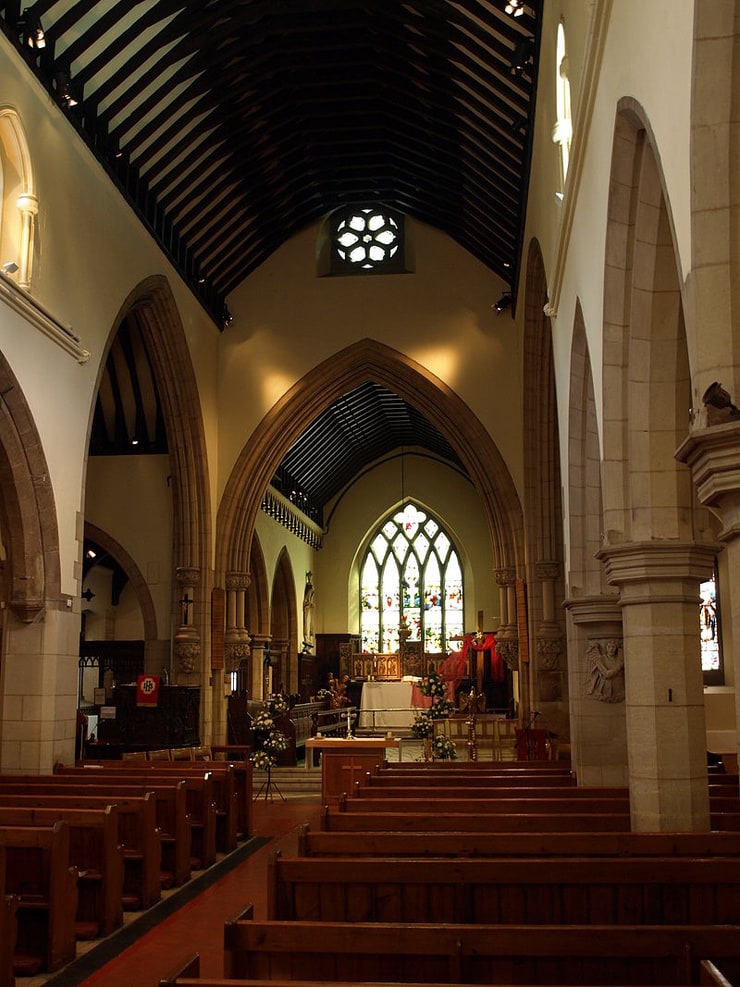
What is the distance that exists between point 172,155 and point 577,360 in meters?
6.22

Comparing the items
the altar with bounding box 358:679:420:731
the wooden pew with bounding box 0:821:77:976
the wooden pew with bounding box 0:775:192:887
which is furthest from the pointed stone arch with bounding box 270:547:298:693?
the wooden pew with bounding box 0:821:77:976

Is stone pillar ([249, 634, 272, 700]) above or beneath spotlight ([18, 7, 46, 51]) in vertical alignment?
beneath

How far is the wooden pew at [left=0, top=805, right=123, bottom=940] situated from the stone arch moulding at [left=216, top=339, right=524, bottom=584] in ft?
32.8

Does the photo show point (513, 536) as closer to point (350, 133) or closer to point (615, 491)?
point (350, 133)

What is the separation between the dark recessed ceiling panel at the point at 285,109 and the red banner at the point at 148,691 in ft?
18.3

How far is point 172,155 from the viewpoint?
12.4m

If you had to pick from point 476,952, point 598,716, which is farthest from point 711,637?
point 476,952

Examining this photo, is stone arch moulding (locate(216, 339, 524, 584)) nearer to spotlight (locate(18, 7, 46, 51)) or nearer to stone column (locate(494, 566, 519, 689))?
stone column (locate(494, 566, 519, 689))

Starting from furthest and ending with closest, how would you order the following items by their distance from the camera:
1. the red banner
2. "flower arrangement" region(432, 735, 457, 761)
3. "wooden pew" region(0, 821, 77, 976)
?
the red banner
"flower arrangement" region(432, 735, 457, 761)
"wooden pew" region(0, 821, 77, 976)

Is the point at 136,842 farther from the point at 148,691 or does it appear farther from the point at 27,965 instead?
the point at 148,691

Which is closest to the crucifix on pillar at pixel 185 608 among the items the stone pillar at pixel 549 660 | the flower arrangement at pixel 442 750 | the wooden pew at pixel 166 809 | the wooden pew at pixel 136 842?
the flower arrangement at pixel 442 750

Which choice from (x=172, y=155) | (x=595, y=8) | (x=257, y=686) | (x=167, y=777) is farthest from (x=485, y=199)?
(x=257, y=686)

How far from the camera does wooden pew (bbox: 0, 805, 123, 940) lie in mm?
5957

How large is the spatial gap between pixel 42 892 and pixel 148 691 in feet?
26.8
